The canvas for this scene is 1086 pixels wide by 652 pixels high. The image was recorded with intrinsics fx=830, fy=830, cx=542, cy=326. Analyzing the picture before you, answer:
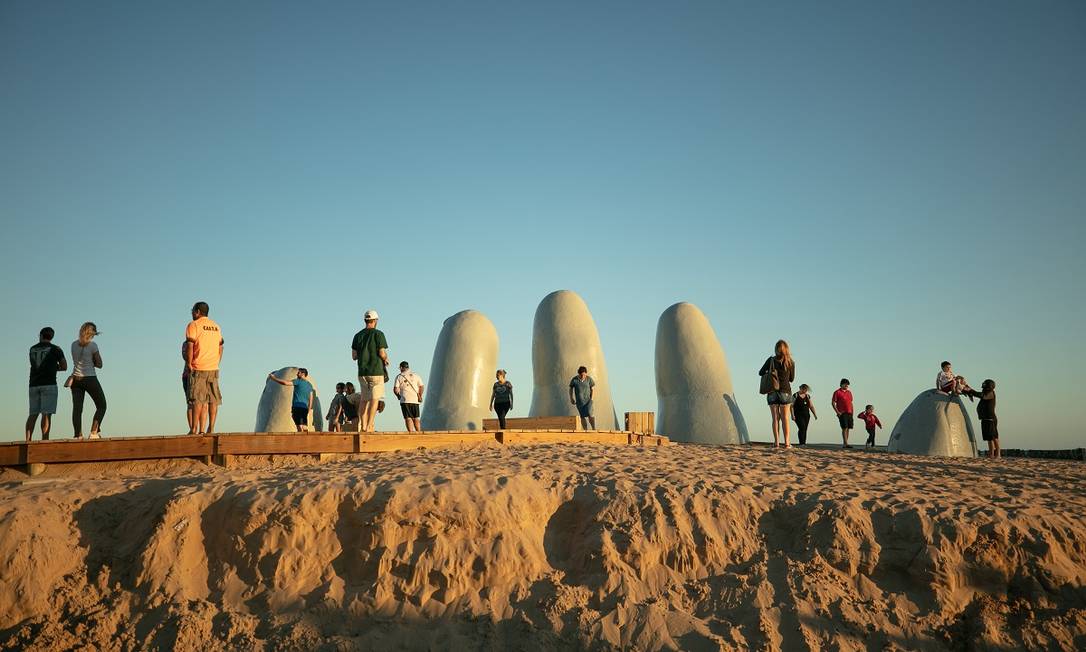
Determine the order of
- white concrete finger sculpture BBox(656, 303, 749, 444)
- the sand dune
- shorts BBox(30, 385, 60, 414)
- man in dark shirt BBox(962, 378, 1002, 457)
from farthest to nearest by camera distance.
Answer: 1. white concrete finger sculpture BBox(656, 303, 749, 444)
2. man in dark shirt BBox(962, 378, 1002, 457)
3. shorts BBox(30, 385, 60, 414)
4. the sand dune

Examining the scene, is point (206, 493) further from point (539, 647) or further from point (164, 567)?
point (539, 647)

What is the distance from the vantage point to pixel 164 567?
652cm

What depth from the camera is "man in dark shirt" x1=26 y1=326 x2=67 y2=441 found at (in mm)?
8719

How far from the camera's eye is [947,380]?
13289 millimetres

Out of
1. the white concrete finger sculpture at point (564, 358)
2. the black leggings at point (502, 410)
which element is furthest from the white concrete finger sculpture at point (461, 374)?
the black leggings at point (502, 410)

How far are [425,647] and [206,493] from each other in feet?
7.82

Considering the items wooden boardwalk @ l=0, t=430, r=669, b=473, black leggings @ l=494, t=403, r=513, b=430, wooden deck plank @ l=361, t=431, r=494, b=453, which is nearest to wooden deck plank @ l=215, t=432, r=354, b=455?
wooden boardwalk @ l=0, t=430, r=669, b=473

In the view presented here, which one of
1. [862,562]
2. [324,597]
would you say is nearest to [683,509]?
[862,562]

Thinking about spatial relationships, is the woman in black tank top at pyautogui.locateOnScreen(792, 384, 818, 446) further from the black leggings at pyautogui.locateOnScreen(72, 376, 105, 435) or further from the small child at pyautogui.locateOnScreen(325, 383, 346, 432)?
the black leggings at pyautogui.locateOnScreen(72, 376, 105, 435)

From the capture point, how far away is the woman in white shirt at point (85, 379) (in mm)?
8719

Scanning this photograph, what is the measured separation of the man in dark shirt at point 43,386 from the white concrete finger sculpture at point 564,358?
10789 millimetres

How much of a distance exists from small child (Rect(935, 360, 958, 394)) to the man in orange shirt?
10.8 metres

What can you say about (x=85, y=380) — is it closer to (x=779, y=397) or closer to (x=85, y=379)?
(x=85, y=379)

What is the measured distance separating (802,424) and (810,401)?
450mm
